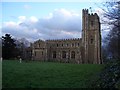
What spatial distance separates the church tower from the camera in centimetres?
6800

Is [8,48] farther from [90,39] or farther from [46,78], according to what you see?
[46,78]

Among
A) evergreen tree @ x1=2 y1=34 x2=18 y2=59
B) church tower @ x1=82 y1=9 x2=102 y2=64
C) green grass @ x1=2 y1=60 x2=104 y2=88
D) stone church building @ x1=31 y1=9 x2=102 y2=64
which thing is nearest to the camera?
green grass @ x1=2 y1=60 x2=104 y2=88

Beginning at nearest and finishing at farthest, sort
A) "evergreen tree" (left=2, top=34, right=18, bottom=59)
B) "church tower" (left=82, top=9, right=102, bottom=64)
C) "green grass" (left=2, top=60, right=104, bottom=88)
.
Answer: "green grass" (left=2, top=60, right=104, bottom=88) < "evergreen tree" (left=2, top=34, right=18, bottom=59) < "church tower" (left=82, top=9, right=102, bottom=64)

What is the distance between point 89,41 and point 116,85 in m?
63.8

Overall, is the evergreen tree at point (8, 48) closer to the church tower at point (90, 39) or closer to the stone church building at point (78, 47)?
the stone church building at point (78, 47)

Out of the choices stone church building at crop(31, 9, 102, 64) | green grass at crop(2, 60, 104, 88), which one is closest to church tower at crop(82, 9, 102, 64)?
stone church building at crop(31, 9, 102, 64)

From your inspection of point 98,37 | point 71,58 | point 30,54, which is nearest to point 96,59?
point 98,37

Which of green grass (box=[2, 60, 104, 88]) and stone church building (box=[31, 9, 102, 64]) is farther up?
stone church building (box=[31, 9, 102, 64])

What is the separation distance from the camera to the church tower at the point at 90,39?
223 ft

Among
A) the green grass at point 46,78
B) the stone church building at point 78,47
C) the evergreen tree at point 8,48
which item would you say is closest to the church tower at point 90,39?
the stone church building at point 78,47

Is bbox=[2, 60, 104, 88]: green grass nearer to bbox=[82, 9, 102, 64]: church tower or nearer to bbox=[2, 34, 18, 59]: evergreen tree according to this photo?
bbox=[2, 34, 18, 59]: evergreen tree

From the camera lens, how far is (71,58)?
2990 inches

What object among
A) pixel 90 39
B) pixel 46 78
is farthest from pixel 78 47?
pixel 46 78

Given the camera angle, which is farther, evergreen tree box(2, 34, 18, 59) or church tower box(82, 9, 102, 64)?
church tower box(82, 9, 102, 64)
